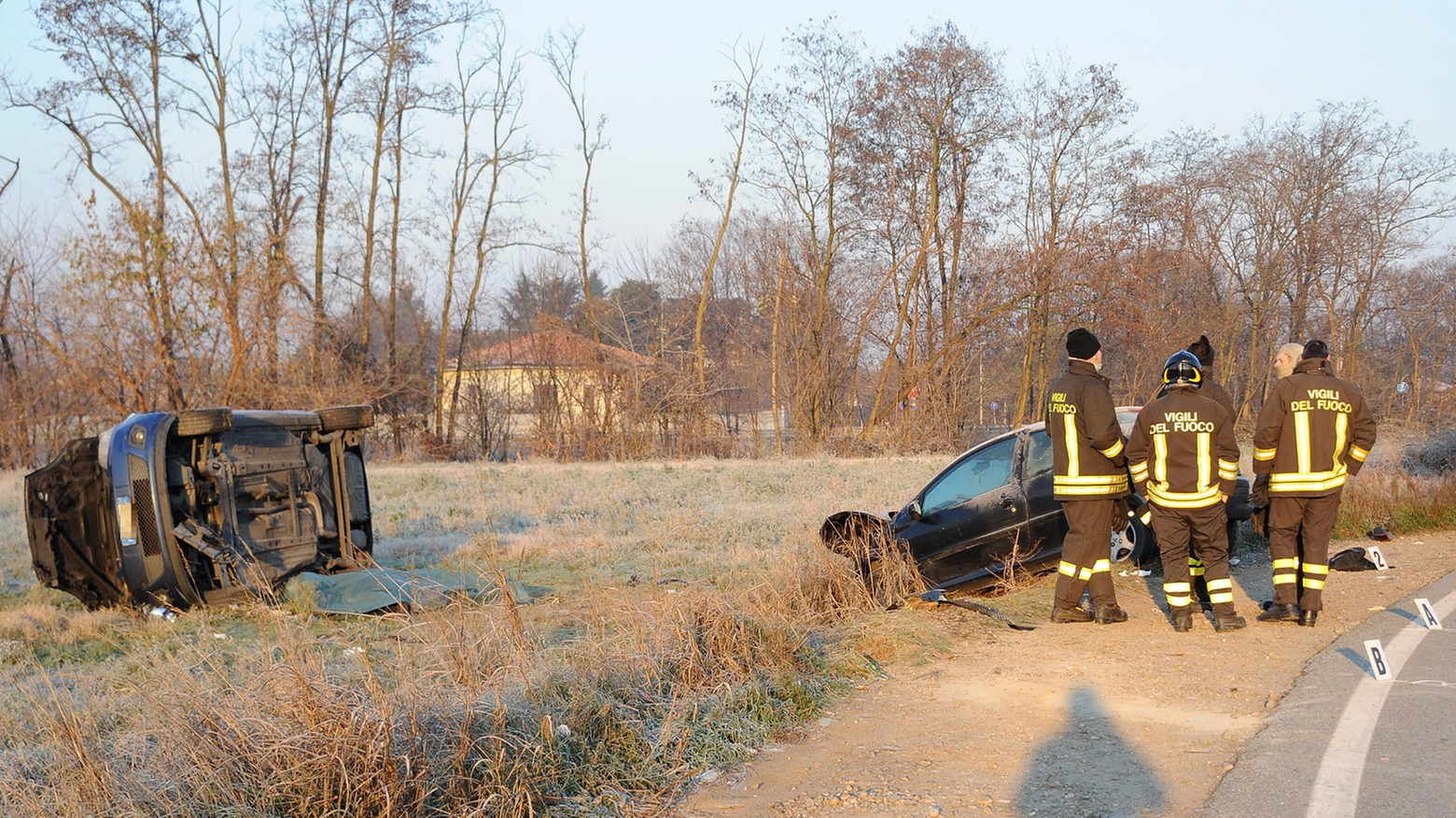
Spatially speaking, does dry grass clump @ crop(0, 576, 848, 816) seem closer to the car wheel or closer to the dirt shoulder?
the dirt shoulder

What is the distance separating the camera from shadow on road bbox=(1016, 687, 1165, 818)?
3.99 meters

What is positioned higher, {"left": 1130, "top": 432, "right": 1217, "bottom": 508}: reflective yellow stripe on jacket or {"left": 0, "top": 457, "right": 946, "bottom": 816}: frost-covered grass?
{"left": 1130, "top": 432, "right": 1217, "bottom": 508}: reflective yellow stripe on jacket

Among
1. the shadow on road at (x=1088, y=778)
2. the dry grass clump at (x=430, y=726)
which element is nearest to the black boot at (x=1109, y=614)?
the shadow on road at (x=1088, y=778)

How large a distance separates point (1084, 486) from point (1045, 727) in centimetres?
245

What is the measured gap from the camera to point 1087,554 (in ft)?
23.1

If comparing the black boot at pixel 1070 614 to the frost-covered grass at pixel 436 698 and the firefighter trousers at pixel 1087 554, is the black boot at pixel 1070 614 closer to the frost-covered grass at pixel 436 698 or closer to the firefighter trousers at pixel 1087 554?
the firefighter trousers at pixel 1087 554

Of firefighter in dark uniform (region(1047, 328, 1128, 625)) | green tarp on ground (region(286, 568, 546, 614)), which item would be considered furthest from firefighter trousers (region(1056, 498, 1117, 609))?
green tarp on ground (region(286, 568, 546, 614))

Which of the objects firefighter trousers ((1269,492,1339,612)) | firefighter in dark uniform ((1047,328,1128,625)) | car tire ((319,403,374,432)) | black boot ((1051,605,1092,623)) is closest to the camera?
firefighter trousers ((1269,492,1339,612))

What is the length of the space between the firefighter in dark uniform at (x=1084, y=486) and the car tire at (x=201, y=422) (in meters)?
6.33

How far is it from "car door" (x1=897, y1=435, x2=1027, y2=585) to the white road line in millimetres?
2734

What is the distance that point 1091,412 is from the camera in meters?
6.93

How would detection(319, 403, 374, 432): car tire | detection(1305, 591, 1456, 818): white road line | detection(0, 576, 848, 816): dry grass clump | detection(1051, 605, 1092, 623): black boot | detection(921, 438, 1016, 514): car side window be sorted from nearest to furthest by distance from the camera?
detection(0, 576, 848, 816): dry grass clump < detection(1305, 591, 1456, 818): white road line < detection(1051, 605, 1092, 623): black boot < detection(921, 438, 1016, 514): car side window < detection(319, 403, 374, 432): car tire

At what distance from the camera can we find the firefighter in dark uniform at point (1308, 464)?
6957 millimetres

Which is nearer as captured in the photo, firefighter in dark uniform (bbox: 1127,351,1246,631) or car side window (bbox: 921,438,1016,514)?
firefighter in dark uniform (bbox: 1127,351,1246,631)
